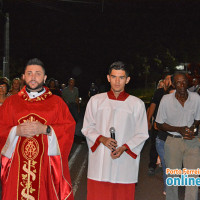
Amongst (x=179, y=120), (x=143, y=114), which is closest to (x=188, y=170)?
(x=179, y=120)

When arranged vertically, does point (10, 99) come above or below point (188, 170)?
above

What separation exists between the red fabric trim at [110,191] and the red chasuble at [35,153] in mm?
320

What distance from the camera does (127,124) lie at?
16.6ft

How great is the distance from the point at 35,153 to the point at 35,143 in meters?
0.11

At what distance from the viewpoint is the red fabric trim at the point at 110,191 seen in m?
5.09

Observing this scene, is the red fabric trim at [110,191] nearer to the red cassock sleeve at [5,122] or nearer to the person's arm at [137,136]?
the person's arm at [137,136]

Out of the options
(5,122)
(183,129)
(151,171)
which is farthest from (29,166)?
(151,171)

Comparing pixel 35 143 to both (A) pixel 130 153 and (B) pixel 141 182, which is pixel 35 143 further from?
(B) pixel 141 182

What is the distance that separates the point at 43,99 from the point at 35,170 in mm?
779

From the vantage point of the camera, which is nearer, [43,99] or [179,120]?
[43,99]

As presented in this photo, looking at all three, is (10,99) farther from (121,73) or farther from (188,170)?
(188,170)

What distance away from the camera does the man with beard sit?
191 inches

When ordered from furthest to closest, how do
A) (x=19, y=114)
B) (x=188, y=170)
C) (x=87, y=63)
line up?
1. (x=87, y=63)
2. (x=188, y=170)
3. (x=19, y=114)

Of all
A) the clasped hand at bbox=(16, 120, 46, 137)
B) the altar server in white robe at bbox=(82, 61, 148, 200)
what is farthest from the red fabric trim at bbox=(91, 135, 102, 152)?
the clasped hand at bbox=(16, 120, 46, 137)
